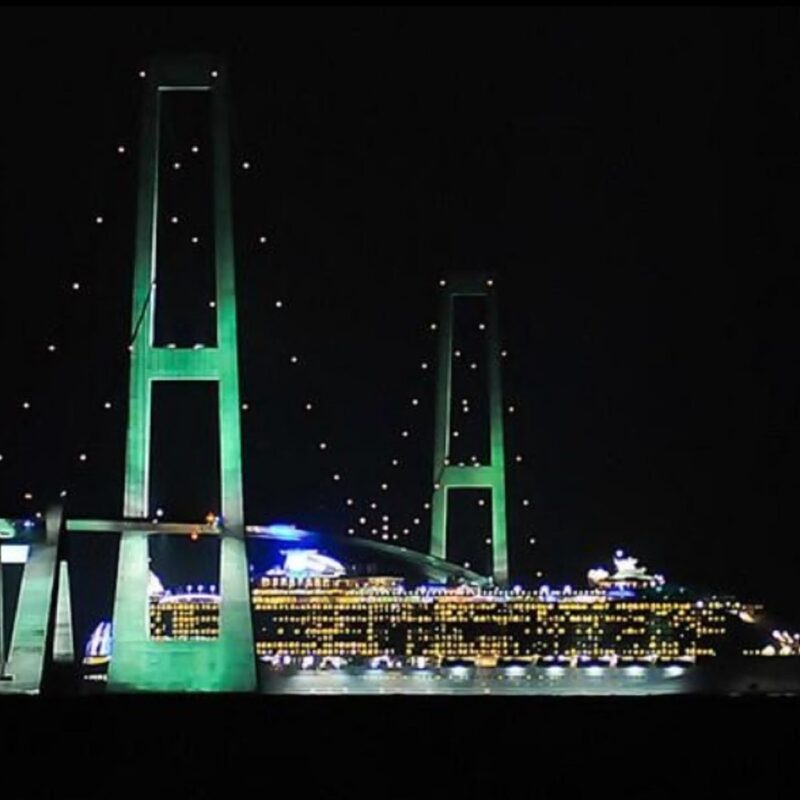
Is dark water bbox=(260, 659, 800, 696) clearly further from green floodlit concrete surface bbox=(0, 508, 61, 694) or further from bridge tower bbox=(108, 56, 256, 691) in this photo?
green floodlit concrete surface bbox=(0, 508, 61, 694)

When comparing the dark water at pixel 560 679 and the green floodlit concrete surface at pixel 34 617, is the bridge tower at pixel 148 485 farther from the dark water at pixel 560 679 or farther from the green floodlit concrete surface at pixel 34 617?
the dark water at pixel 560 679

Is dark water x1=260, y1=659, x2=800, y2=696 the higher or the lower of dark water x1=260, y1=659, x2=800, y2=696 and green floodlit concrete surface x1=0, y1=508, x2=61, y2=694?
the higher

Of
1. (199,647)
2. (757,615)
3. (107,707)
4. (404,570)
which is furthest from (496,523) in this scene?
(107,707)

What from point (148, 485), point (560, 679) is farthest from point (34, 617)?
point (560, 679)

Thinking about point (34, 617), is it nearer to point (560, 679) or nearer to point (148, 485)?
point (148, 485)

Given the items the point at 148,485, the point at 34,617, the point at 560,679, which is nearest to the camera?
the point at 34,617

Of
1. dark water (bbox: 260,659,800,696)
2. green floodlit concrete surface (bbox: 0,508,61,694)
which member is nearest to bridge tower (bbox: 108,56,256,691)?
green floodlit concrete surface (bbox: 0,508,61,694)

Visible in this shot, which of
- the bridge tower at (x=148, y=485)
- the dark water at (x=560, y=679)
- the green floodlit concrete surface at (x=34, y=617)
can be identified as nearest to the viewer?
the green floodlit concrete surface at (x=34, y=617)

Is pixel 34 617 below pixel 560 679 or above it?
below


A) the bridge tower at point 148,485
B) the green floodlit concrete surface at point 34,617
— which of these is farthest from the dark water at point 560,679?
the green floodlit concrete surface at point 34,617
